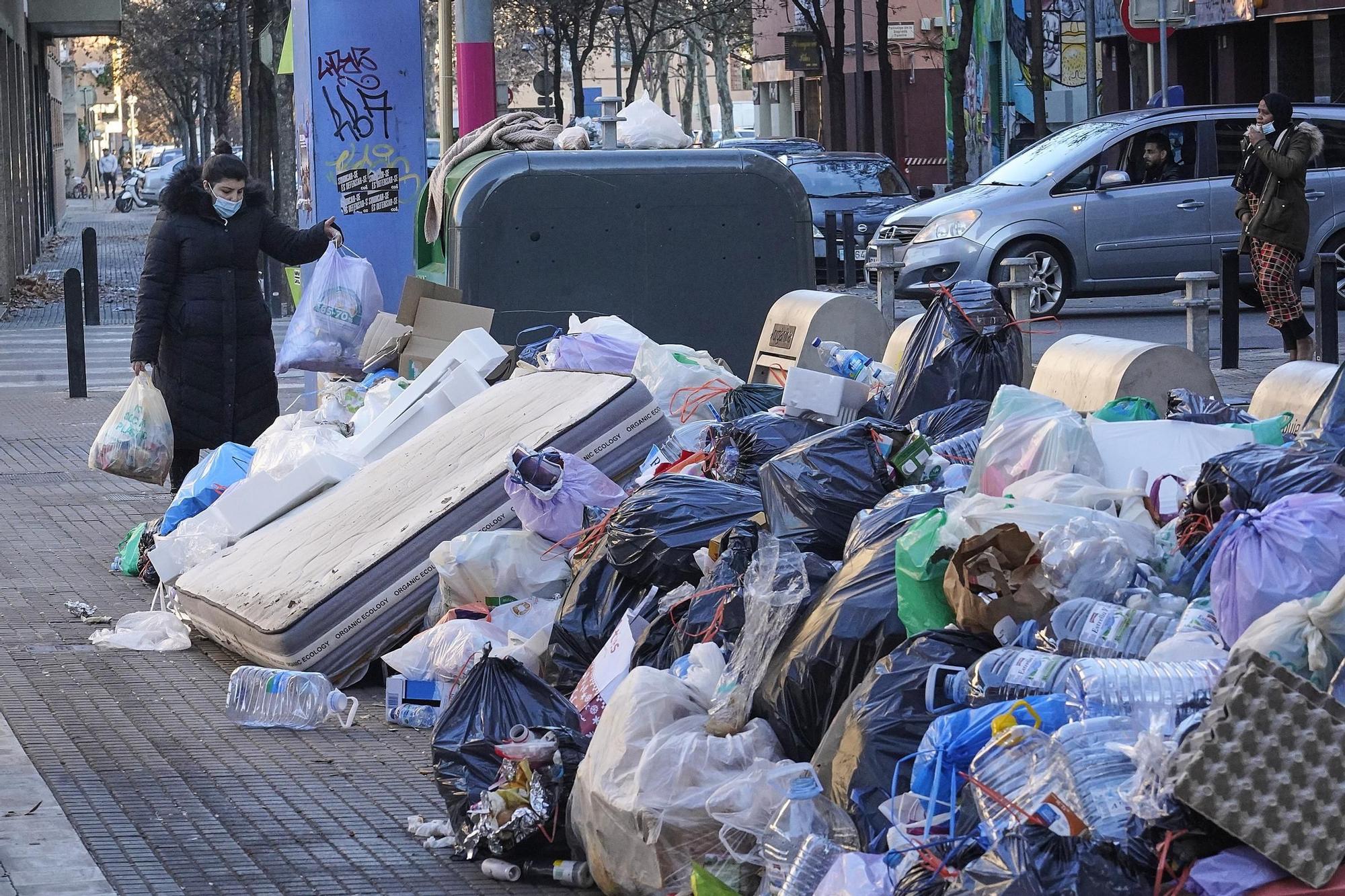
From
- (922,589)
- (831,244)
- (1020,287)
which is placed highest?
(831,244)

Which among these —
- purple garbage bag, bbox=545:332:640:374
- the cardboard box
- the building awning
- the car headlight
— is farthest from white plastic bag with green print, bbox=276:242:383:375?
the building awning

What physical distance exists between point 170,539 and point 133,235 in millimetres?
35183

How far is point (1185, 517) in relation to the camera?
4.20 metres

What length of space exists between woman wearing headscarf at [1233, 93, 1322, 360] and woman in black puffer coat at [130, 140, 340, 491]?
675 cm

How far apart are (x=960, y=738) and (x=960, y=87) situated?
3230 centimetres

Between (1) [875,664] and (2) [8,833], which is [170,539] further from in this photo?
(1) [875,664]

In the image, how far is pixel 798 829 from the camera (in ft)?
11.8

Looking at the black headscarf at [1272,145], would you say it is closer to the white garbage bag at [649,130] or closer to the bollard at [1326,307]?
the bollard at [1326,307]

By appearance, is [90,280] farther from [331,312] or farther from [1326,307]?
[1326,307]

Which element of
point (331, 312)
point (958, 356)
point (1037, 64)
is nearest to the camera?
point (958, 356)

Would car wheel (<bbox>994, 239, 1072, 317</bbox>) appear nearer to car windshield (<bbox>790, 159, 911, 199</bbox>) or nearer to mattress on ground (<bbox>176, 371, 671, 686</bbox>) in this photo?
car windshield (<bbox>790, 159, 911, 199</bbox>)

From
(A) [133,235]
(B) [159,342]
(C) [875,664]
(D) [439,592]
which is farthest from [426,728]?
(A) [133,235]

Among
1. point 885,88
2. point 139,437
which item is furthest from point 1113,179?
point 885,88

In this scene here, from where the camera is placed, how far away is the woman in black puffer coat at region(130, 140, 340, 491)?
26.2 feet
